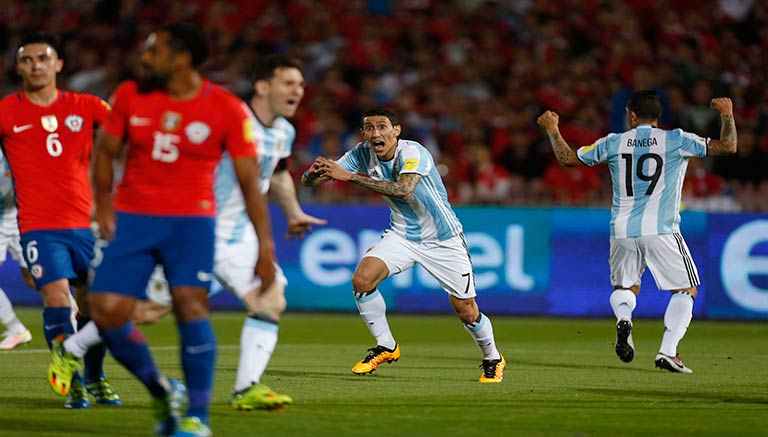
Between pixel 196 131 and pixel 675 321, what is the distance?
613 centimetres

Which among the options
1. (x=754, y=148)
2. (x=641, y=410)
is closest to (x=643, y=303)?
(x=754, y=148)

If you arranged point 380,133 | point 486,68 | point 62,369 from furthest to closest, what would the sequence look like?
point 486,68, point 380,133, point 62,369

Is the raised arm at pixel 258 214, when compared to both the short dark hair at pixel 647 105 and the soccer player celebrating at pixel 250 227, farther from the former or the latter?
the short dark hair at pixel 647 105

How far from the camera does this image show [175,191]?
21.7ft

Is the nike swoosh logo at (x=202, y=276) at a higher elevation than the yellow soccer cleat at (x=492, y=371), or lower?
higher

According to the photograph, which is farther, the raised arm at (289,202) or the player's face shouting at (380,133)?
the player's face shouting at (380,133)

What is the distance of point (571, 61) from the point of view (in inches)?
856

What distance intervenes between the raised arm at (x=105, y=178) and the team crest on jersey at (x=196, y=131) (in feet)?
1.24

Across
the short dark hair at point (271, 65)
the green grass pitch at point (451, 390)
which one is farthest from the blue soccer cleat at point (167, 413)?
the short dark hair at point (271, 65)

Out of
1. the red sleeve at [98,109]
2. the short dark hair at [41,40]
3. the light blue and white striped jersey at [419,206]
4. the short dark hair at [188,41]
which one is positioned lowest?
the light blue and white striped jersey at [419,206]

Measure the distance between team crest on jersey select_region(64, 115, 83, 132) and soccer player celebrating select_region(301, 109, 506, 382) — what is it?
2463mm

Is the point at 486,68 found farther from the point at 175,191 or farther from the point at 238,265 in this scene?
the point at 175,191

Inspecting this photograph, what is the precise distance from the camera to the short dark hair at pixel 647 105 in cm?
1141

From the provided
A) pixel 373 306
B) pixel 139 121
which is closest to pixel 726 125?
pixel 373 306
